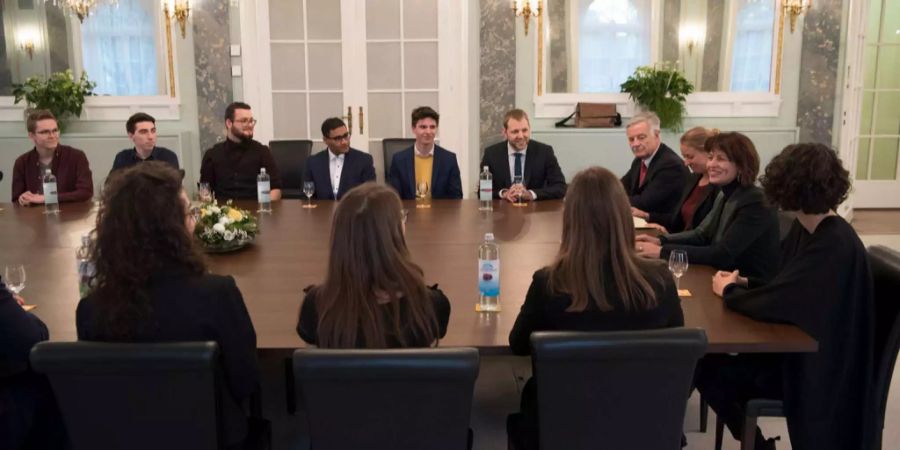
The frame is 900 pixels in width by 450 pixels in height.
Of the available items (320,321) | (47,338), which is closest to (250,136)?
(47,338)

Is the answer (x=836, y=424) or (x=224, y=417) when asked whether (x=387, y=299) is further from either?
(x=836, y=424)

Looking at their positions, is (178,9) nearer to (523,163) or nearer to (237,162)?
(237,162)

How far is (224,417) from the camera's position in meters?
1.97

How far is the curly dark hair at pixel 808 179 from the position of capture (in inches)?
88.1

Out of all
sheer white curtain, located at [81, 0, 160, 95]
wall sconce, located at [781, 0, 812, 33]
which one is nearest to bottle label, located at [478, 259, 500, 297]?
wall sconce, located at [781, 0, 812, 33]

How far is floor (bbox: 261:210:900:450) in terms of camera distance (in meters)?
2.93

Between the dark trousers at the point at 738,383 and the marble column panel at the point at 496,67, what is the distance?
181 inches

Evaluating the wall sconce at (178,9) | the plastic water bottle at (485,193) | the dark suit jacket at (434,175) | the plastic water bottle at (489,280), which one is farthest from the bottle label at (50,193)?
the plastic water bottle at (489,280)

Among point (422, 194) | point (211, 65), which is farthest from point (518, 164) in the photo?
point (211, 65)

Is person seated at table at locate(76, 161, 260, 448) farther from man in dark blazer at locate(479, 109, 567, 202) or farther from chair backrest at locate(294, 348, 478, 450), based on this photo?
man in dark blazer at locate(479, 109, 567, 202)

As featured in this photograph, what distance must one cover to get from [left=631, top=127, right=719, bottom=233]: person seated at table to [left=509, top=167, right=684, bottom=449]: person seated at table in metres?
1.66

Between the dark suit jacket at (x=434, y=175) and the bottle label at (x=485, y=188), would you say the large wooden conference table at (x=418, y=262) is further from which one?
the dark suit jacket at (x=434, y=175)

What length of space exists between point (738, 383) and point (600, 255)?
0.76 m

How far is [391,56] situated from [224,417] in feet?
17.5
